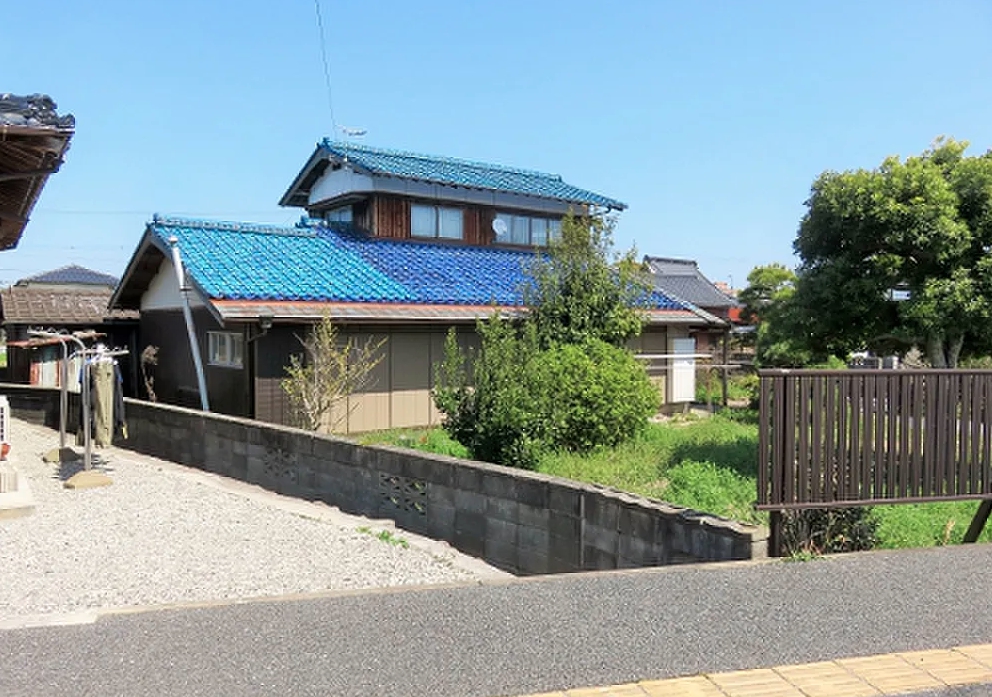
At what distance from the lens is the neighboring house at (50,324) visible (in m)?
20.2

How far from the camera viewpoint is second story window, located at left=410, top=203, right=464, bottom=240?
1806 cm

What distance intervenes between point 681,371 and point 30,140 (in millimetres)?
14798

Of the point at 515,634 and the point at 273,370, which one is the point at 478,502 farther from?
the point at 273,370

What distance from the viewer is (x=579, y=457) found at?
955 centimetres

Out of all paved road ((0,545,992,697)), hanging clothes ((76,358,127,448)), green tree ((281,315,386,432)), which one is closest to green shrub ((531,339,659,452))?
green tree ((281,315,386,432))

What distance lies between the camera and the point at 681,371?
1816 centimetres

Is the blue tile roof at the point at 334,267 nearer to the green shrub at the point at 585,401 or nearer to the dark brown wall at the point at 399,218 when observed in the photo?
the dark brown wall at the point at 399,218

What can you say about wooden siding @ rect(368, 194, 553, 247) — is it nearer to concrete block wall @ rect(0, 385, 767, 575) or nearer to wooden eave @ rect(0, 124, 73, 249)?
concrete block wall @ rect(0, 385, 767, 575)

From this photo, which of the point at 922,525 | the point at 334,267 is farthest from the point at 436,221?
the point at 922,525

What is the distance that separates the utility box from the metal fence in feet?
39.1

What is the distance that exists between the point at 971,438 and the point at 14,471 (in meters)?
9.13

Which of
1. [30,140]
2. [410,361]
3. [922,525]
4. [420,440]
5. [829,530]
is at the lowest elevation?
[420,440]

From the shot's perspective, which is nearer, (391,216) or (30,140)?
(30,140)

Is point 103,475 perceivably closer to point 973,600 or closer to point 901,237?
point 973,600
